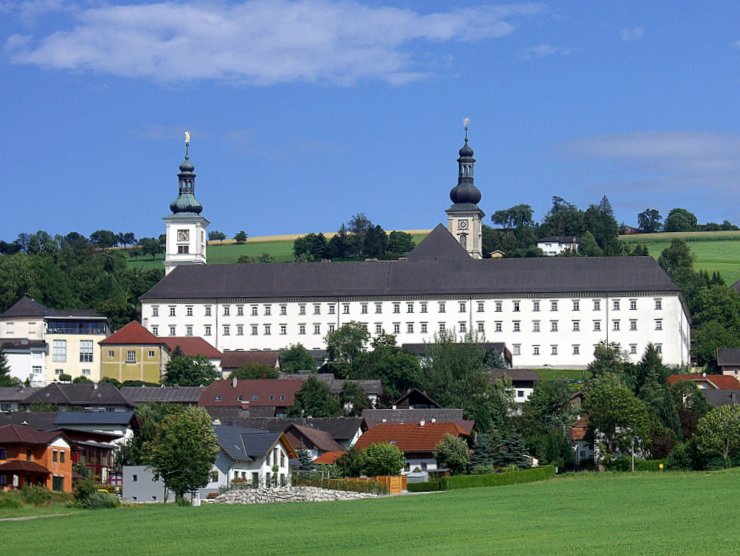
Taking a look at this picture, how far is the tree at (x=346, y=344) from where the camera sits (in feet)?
348

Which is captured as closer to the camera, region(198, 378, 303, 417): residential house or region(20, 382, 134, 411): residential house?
region(20, 382, 134, 411): residential house

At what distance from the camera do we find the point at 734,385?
99.1m

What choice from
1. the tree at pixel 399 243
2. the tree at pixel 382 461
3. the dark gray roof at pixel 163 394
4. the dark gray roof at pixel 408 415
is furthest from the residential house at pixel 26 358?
the tree at pixel 399 243

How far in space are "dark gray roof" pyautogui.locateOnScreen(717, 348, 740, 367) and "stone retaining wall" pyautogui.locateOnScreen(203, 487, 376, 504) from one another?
62118mm

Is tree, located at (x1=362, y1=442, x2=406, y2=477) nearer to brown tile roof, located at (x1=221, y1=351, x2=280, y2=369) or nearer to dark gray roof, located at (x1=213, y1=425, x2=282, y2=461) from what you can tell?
dark gray roof, located at (x1=213, y1=425, x2=282, y2=461)

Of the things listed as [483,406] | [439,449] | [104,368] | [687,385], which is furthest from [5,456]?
[104,368]

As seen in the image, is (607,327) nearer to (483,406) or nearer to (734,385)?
(734,385)

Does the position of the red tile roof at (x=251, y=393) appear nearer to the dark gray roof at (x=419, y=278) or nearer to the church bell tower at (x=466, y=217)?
the dark gray roof at (x=419, y=278)

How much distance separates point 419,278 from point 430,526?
84.7m

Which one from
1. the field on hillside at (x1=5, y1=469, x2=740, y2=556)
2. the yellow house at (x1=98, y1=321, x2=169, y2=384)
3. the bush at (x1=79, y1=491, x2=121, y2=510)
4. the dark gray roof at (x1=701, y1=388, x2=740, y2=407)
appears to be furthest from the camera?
the yellow house at (x1=98, y1=321, x2=169, y2=384)

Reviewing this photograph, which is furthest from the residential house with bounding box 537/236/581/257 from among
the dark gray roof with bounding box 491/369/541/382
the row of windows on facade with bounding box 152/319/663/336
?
the dark gray roof with bounding box 491/369/541/382

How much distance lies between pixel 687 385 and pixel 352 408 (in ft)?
60.5

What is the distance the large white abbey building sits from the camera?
4444 inches

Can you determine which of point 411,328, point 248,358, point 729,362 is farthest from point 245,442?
point 411,328
